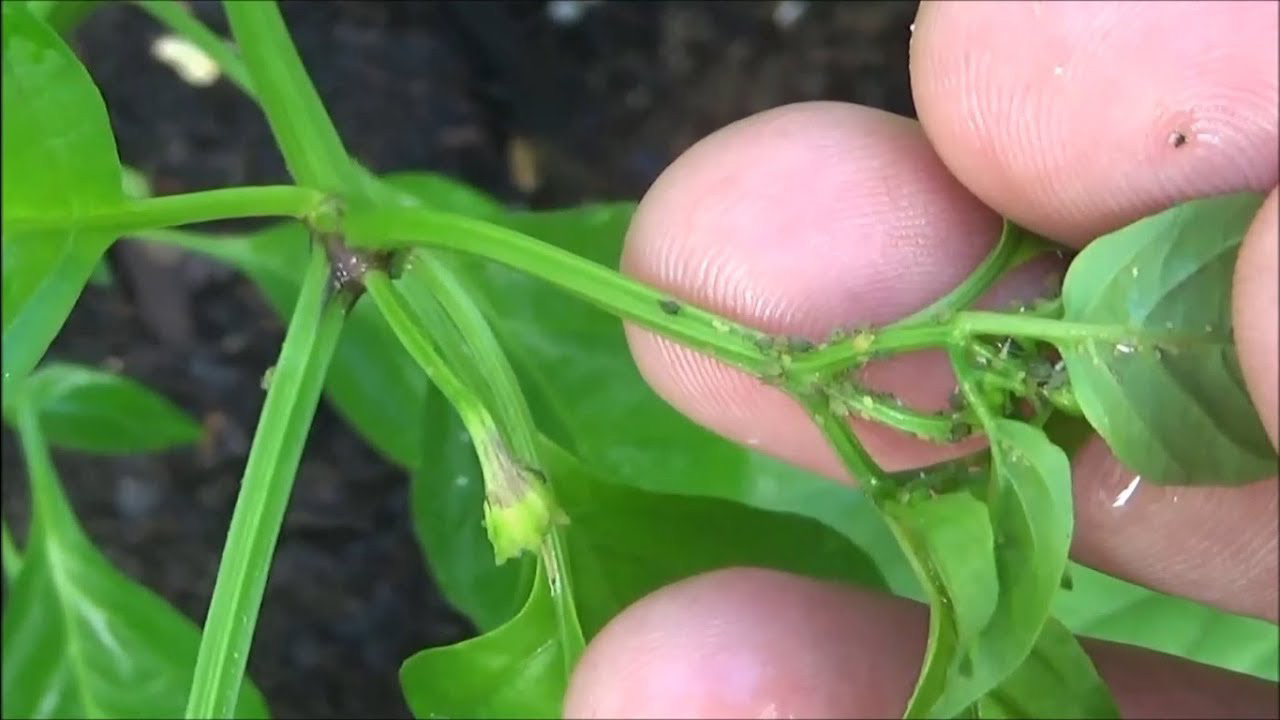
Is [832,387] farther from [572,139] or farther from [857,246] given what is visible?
[572,139]

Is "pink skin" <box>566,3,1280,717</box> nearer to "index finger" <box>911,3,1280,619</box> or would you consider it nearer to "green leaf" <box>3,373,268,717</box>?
"index finger" <box>911,3,1280,619</box>

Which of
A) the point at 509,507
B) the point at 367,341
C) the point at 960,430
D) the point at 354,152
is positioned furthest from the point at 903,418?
the point at 354,152

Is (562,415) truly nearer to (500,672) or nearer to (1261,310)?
(500,672)

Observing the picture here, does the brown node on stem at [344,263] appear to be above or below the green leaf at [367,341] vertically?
below

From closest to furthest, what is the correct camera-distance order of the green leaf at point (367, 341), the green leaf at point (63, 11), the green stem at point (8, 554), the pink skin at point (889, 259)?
the pink skin at point (889, 259) → the green leaf at point (63, 11) → the green leaf at point (367, 341) → the green stem at point (8, 554)

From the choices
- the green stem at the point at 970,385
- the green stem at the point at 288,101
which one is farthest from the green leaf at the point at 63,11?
the green stem at the point at 970,385

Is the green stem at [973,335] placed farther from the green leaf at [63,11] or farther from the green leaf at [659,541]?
the green leaf at [63,11]
